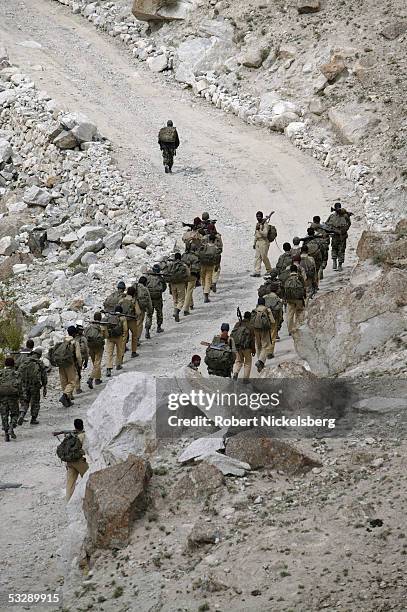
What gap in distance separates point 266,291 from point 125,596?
7.98 m

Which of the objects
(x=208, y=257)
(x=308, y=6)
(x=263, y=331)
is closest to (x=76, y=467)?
(x=263, y=331)

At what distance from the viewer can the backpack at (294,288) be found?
1967cm

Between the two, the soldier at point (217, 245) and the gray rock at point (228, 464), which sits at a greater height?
the soldier at point (217, 245)

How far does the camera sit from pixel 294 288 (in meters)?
19.7

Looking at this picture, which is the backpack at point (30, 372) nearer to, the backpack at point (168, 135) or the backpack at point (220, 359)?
the backpack at point (220, 359)

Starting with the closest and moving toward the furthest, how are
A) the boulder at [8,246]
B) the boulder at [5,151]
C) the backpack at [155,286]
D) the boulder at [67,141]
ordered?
the backpack at [155,286], the boulder at [8,246], the boulder at [67,141], the boulder at [5,151]

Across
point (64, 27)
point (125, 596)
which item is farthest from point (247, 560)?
point (64, 27)

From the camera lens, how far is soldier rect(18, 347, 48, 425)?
19000mm

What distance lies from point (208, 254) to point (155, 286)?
62.2 inches

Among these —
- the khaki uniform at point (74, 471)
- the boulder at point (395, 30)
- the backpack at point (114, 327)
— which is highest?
the boulder at point (395, 30)

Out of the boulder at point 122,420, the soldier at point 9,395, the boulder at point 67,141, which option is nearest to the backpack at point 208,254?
the soldier at point 9,395

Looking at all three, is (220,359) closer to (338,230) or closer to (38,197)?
(338,230)

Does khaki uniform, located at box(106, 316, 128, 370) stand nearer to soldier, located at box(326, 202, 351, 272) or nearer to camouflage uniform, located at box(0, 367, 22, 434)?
camouflage uniform, located at box(0, 367, 22, 434)

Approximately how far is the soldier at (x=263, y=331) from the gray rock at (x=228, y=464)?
15.0ft
